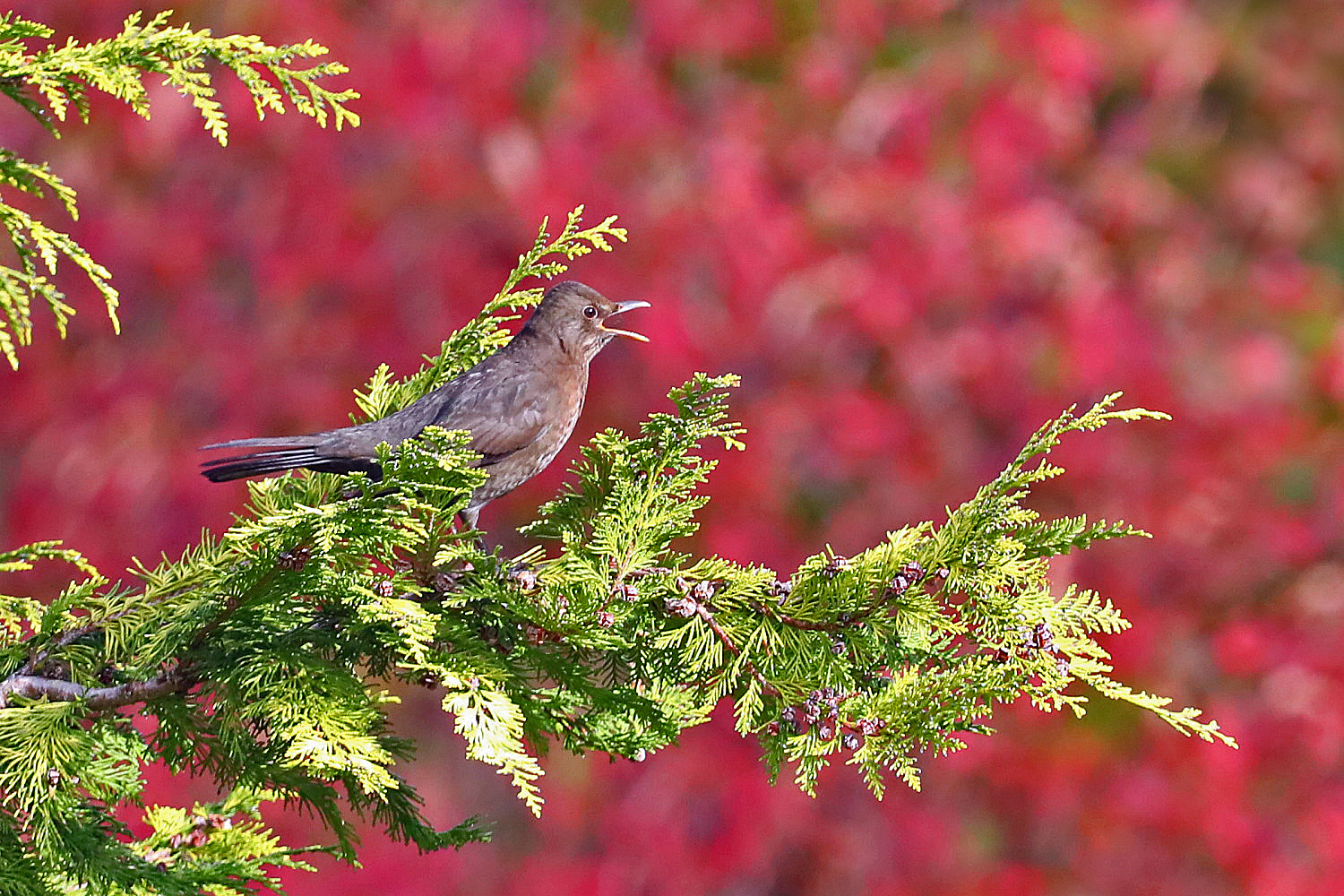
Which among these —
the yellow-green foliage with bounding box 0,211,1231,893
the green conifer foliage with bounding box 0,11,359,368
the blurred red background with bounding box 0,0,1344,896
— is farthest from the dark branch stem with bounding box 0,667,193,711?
the blurred red background with bounding box 0,0,1344,896

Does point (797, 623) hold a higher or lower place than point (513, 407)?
lower

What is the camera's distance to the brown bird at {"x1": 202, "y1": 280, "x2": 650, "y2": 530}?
315cm

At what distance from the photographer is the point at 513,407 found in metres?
3.79

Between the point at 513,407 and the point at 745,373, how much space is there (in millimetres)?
2770

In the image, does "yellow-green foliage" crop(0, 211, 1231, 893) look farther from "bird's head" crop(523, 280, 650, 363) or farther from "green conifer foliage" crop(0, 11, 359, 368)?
"bird's head" crop(523, 280, 650, 363)

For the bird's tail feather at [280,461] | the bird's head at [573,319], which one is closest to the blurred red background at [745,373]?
the bird's head at [573,319]

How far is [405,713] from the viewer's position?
6535 millimetres

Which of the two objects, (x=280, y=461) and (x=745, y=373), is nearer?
(x=280, y=461)

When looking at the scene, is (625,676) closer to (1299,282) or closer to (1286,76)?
(1299,282)

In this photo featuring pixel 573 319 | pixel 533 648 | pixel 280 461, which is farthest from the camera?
pixel 573 319

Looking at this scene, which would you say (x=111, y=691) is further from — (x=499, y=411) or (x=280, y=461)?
(x=499, y=411)

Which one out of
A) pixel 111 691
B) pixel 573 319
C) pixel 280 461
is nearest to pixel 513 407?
pixel 573 319

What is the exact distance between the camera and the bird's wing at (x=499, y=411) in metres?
3.68

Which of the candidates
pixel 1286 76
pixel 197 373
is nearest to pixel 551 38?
pixel 197 373
